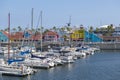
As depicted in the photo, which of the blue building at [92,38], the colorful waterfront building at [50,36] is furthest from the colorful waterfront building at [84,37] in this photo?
the colorful waterfront building at [50,36]

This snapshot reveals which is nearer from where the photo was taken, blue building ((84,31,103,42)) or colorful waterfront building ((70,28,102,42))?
blue building ((84,31,103,42))

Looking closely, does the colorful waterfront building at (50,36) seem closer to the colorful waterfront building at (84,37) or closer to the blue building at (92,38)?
the colorful waterfront building at (84,37)

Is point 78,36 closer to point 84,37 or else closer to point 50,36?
point 84,37

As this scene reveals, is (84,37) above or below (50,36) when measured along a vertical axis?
below

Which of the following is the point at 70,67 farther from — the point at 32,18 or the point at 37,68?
the point at 32,18

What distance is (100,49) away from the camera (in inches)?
3752

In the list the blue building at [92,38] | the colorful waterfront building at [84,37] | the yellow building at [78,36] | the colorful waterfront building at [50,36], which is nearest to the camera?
the blue building at [92,38]

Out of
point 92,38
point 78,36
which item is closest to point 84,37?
point 92,38

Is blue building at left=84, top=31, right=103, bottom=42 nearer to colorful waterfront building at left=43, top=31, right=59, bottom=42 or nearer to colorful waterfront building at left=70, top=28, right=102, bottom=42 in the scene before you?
colorful waterfront building at left=70, top=28, right=102, bottom=42

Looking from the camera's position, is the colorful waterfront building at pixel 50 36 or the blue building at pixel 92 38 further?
the colorful waterfront building at pixel 50 36

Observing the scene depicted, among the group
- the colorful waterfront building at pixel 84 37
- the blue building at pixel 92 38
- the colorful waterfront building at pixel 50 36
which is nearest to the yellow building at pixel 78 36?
the colorful waterfront building at pixel 84 37

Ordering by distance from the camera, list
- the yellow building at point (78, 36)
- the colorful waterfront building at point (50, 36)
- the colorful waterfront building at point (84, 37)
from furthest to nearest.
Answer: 1. the yellow building at point (78, 36)
2. the colorful waterfront building at point (50, 36)
3. the colorful waterfront building at point (84, 37)

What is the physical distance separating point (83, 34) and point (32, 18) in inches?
1962

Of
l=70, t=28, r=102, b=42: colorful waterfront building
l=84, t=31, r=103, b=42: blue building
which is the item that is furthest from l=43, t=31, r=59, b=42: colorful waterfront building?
l=84, t=31, r=103, b=42: blue building
